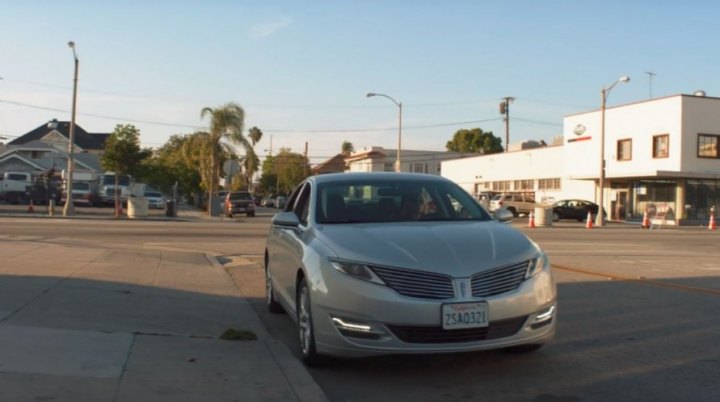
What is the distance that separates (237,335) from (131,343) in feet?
3.22

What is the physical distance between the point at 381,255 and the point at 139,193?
173 ft

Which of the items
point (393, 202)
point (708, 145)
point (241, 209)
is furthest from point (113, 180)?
point (393, 202)

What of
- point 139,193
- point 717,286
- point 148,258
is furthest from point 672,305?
point 139,193

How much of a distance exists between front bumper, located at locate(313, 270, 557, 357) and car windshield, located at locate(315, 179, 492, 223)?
126cm

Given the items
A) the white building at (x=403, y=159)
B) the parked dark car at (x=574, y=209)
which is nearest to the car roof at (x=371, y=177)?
the parked dark car at (x=574, y=209)

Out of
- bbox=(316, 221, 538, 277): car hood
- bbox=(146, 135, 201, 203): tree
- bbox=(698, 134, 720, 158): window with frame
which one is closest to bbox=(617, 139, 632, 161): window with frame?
bbox=(698, 134, 720, 158): window with frame

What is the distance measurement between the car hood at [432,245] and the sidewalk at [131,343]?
105cm

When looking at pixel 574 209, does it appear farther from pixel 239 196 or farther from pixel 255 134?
pixel 255 134

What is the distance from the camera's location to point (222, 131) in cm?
4869

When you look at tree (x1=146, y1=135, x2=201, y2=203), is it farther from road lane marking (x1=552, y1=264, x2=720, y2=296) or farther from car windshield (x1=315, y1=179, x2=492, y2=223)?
car windshield (x1=315, y1=179, x2=492, y2=223)

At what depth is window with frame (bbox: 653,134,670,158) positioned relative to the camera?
43.5m

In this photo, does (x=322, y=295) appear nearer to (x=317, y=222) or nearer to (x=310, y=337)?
(x=310, y=337)

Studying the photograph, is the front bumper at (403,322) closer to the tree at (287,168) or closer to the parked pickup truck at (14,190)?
the parked pickup truck at (14,190)

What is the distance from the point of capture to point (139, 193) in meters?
55.3
